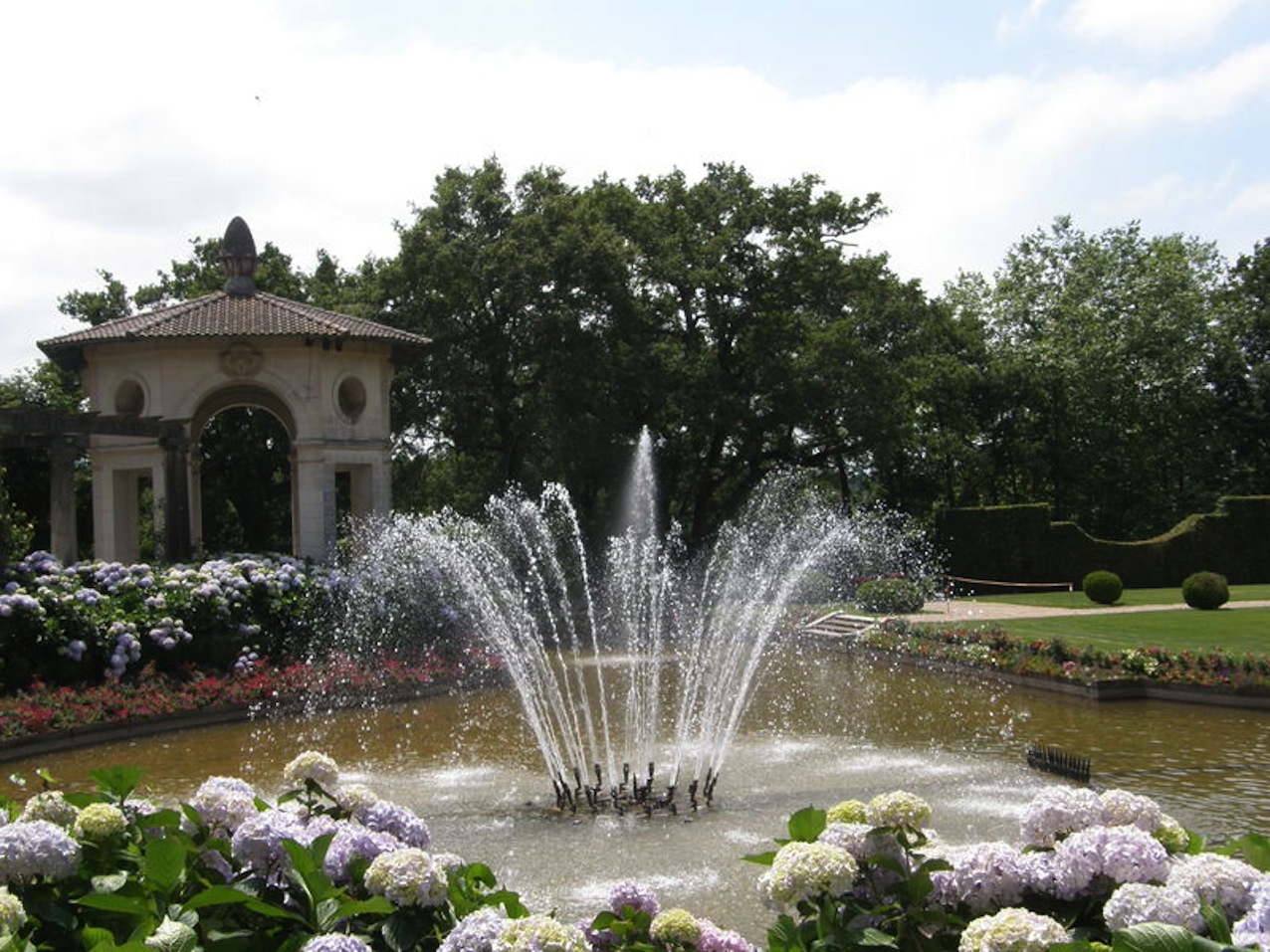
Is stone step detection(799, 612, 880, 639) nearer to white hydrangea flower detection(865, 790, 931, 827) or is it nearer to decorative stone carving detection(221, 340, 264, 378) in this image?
decorative stone carving detection(221, 340, 264, 378)

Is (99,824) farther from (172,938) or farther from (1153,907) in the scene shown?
(1153,907)

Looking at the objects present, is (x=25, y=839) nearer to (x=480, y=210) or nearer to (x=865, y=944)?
(x=865, y=944)

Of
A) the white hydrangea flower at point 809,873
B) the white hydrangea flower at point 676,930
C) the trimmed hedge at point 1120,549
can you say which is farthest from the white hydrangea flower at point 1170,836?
the trimmed hedge at point 1120,549

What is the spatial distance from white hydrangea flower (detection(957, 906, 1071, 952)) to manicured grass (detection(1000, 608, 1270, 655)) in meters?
16.3

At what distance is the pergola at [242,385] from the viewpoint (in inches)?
994

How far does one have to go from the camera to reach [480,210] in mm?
33938

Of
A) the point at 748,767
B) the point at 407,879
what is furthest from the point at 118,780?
the point at 748,767

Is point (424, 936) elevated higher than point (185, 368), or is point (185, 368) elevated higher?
point (185, 368)

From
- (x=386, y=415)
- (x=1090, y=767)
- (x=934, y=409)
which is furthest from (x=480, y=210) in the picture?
(x=1090, y=767)

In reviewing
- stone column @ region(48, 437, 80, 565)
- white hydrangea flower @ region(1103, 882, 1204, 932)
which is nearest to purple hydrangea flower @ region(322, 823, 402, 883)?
white hydrangea flower @ region(1103, 882, 1204, 932)

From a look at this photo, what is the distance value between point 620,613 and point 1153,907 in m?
26.4

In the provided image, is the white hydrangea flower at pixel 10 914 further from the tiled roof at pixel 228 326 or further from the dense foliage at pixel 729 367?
the dense foliage at pixel 729 367

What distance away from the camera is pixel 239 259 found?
2791cm

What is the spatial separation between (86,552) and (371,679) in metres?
22.2
